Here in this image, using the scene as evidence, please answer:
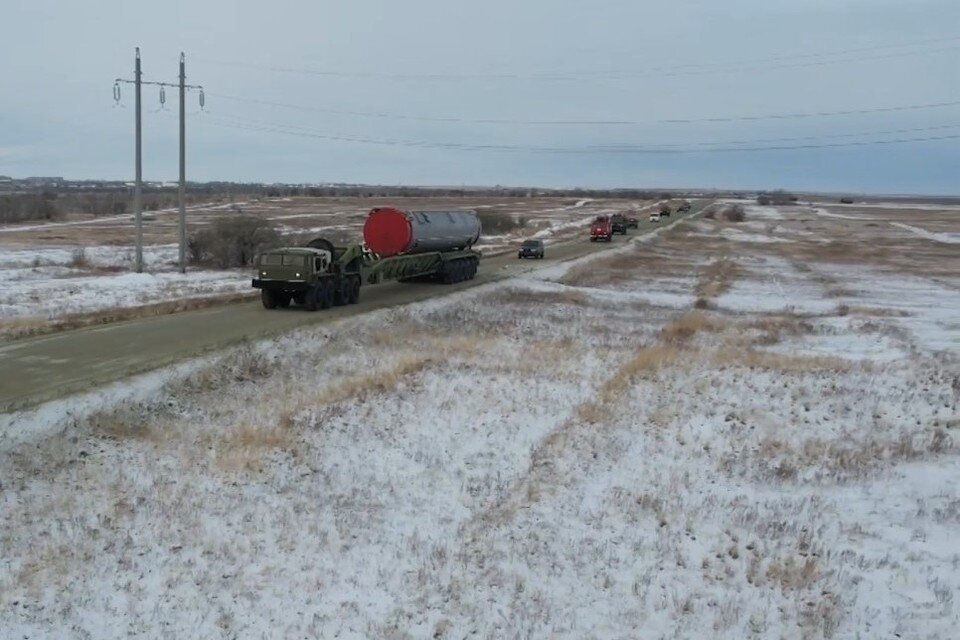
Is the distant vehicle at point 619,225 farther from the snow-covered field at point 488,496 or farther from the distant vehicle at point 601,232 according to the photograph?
the snow-covered field at point 488,496

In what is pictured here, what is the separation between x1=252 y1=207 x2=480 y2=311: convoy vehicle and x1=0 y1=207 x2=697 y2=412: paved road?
0.62m

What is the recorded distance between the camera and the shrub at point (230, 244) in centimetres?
4938

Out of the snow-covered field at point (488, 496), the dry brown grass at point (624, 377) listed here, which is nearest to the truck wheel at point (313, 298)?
the snow-covered field at point (488, 496)

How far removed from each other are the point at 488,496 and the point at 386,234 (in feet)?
66.4

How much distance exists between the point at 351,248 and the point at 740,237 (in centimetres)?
6709

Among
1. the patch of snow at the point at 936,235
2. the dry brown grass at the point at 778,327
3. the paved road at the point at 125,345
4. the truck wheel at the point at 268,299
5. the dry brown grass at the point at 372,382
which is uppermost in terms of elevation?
the patch of snow at the point at 936,235

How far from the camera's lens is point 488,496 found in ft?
41.2

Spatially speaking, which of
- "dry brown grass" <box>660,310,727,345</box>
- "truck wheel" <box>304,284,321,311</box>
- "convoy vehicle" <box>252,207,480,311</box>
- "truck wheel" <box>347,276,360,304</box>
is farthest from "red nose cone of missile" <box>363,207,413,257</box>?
"dry brown grass" <box>660,310,727,345</box>

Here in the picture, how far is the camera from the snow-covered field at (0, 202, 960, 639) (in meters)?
9.22

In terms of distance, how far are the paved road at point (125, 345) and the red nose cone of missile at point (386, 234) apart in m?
2.53

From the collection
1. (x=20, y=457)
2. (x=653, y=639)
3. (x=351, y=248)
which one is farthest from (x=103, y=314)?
(x=653, y=639)

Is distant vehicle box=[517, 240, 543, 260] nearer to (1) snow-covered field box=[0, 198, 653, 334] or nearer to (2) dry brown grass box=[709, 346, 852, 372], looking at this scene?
(1) snow-covered field box=[0, 198, 653, 334]

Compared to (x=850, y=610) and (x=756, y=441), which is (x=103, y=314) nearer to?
(x=756, y=441)

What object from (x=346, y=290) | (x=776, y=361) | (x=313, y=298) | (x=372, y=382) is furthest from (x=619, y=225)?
(x=372, y=382)
